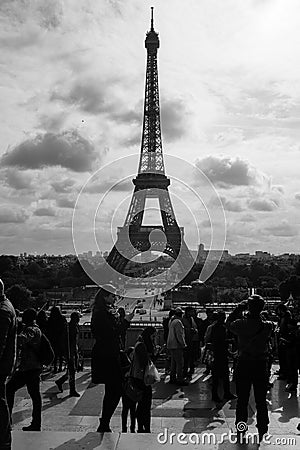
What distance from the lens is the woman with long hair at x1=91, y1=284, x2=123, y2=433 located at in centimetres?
636

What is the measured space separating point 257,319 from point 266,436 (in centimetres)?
112

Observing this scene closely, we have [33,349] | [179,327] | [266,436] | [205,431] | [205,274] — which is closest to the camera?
[266,436]

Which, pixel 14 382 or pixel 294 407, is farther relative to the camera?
pixel 294 407

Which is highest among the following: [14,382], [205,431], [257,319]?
[257,319]

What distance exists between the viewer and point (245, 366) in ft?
19.9

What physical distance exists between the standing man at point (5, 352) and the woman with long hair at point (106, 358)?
5.33 ft

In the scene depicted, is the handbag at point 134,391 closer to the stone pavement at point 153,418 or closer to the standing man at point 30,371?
the stone pavement at point 153,418

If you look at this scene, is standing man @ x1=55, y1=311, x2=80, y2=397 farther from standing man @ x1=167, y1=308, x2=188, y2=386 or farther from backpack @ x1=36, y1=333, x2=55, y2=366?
backpack @ x1=36, y1=333, x2=55, y2=366

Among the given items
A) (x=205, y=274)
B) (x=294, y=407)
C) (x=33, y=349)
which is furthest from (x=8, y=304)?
(x=205, y=274)

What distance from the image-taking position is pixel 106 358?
21.0 feet

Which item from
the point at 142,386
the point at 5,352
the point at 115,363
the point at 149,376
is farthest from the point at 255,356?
the point at 5,352

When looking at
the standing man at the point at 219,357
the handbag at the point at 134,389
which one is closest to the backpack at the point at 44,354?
the handbag at the point at 134,389

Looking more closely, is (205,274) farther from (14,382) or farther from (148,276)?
(14,382)

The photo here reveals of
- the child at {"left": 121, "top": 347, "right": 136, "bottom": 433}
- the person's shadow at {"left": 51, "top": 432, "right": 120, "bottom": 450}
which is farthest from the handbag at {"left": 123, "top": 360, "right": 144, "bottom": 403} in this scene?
the person's shadow at {"left": 51, "top": 432, "right": 120, "bottom": 450}
